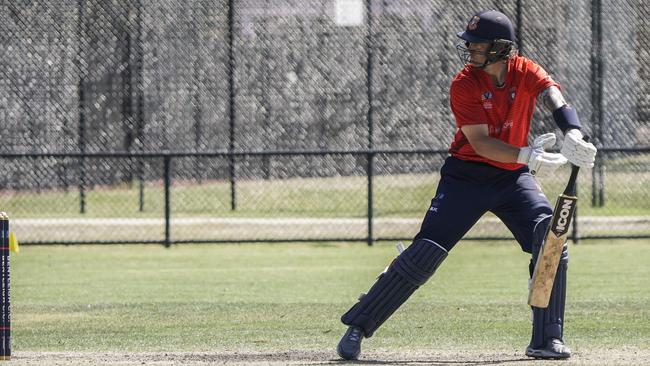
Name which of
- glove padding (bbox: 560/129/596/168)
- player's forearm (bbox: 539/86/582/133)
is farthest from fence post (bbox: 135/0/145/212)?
→ glove padding (bbox: 560/129/596/168)

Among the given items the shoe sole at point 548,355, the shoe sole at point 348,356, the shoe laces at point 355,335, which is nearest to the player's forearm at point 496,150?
the shoe sole at point 548,355

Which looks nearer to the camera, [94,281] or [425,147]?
[94,281]

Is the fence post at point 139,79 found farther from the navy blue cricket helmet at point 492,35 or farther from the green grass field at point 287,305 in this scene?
the navy blue cricket helmet at point 492,35

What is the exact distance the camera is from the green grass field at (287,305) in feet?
27.1

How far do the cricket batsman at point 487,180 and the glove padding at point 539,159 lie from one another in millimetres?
99

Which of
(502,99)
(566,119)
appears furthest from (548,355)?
(502,99)

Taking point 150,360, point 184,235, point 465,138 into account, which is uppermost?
point 465,138

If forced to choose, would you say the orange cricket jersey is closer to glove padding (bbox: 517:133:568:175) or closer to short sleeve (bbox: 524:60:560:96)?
short sleeve (bbox: 524:60:560:96)

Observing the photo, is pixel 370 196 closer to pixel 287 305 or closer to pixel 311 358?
pixel 287 305

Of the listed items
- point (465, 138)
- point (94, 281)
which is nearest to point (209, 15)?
point (94, 281)

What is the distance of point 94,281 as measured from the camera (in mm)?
13750

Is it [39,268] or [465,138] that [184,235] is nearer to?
[39,268]

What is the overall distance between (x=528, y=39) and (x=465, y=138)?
11.4 meters

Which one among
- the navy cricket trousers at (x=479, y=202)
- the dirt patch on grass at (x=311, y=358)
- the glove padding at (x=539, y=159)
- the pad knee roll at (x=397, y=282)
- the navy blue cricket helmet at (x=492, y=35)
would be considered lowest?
the dirt patch on grass at (x=311, y=358)
